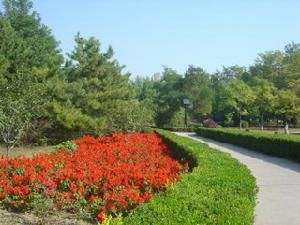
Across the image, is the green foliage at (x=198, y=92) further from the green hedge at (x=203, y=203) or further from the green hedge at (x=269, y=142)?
the green hedge at (x=203, y=203)

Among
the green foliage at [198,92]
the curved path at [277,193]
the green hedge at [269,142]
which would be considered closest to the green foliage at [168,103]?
the green foliage at [198,92]

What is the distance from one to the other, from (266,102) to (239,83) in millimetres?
4303

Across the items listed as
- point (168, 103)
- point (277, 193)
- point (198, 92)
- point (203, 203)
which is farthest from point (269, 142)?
point (198, 92)

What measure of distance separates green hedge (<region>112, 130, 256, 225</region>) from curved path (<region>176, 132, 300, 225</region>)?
0.50 m

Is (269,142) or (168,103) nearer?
(269,142)

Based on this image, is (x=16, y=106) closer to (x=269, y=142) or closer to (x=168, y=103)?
(x=269, y=142)

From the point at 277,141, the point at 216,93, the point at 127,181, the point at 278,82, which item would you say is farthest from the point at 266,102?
the point at 127,181

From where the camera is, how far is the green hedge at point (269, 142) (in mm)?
15292

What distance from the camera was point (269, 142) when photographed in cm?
1759

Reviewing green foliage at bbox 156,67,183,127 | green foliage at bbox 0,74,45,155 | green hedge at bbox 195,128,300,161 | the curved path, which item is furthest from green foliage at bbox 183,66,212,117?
the curved path

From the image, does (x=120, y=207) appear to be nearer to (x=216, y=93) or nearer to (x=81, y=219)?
(x=81, y=219)

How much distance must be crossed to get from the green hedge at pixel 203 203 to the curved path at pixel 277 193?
1.64ft

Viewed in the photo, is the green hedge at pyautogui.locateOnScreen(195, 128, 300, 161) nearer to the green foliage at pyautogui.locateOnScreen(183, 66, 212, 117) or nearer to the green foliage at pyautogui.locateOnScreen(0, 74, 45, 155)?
the green foliage at pyautogui.locateOnScreen(0, 74, 45, 155)

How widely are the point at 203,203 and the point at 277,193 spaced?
388 cm
